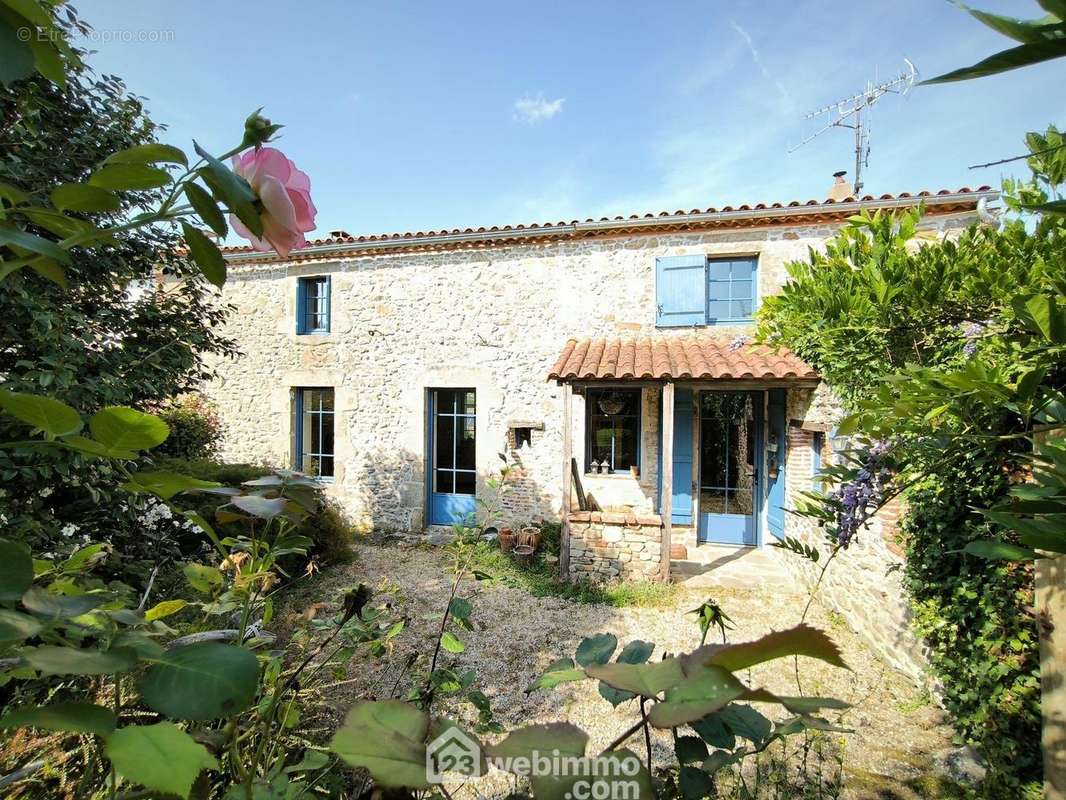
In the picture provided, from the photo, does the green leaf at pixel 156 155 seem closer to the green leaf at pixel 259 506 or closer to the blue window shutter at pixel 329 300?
the green leaf at pixel 259 506

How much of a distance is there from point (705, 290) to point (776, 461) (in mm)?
2675

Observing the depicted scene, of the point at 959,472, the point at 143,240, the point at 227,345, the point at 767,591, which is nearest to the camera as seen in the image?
the point at 959,472

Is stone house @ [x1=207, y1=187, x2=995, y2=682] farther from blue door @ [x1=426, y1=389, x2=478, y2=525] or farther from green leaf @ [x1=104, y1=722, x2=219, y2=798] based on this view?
green leaf @ [x1=104, y1=722, x2=219, y2=798]

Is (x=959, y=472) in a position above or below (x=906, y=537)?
above

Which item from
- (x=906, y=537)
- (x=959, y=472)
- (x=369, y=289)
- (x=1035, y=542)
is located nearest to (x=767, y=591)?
(x=906, y=537)

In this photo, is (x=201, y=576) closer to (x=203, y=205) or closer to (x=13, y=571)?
(x=13, y=571)

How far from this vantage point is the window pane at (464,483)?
304 inches

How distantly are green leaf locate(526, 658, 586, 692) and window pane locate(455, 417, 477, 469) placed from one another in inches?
280

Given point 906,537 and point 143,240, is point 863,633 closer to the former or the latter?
point 906,537

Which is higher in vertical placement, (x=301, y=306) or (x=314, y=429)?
(x=301, y=306)

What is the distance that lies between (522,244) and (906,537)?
6.03m

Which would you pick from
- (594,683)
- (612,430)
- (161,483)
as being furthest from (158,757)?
(612,430)

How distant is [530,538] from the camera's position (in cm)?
652

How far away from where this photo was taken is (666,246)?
6816 mm
